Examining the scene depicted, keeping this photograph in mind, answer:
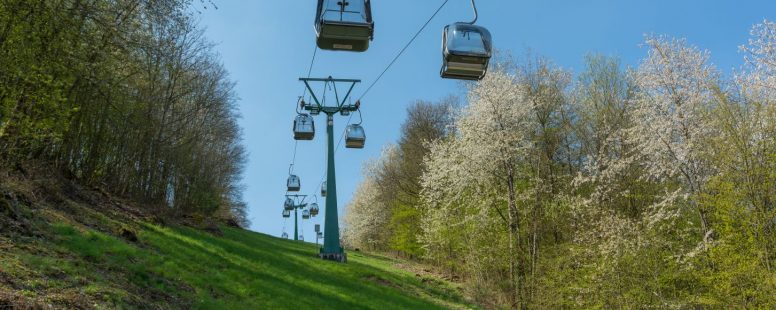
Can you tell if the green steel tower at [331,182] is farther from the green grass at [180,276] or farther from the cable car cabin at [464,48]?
the cable car cabin at [464,48]

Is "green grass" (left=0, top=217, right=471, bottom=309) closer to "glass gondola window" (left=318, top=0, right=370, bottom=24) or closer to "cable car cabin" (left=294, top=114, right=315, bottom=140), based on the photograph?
"cable car cabin" (left=294, top=114, right=315, bottom=140)

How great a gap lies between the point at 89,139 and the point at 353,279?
28.6 feet

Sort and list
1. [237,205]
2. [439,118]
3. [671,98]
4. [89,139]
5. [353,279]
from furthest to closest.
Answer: [237,205] → [439,118] → [671,98] → [353,279] → [89,139]

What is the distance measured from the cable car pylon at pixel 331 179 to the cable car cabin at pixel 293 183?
8486mm

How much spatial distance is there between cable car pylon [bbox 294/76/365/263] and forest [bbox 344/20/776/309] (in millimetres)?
5332

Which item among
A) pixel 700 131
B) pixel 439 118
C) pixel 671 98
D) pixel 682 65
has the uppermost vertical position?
pixel 439 118

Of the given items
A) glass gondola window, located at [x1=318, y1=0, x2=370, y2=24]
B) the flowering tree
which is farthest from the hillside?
the flowering tree

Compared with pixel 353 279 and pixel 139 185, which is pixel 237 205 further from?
pixel 353 279

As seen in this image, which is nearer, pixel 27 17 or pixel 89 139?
pixel 27 17

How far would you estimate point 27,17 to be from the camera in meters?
9.43

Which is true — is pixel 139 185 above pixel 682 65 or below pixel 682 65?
below

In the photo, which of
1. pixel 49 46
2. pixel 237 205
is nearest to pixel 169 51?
pixel 49 46

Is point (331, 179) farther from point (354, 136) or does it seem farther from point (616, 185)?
point (616, 185)

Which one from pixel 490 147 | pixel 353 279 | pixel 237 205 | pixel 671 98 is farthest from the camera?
pixel 237 205
